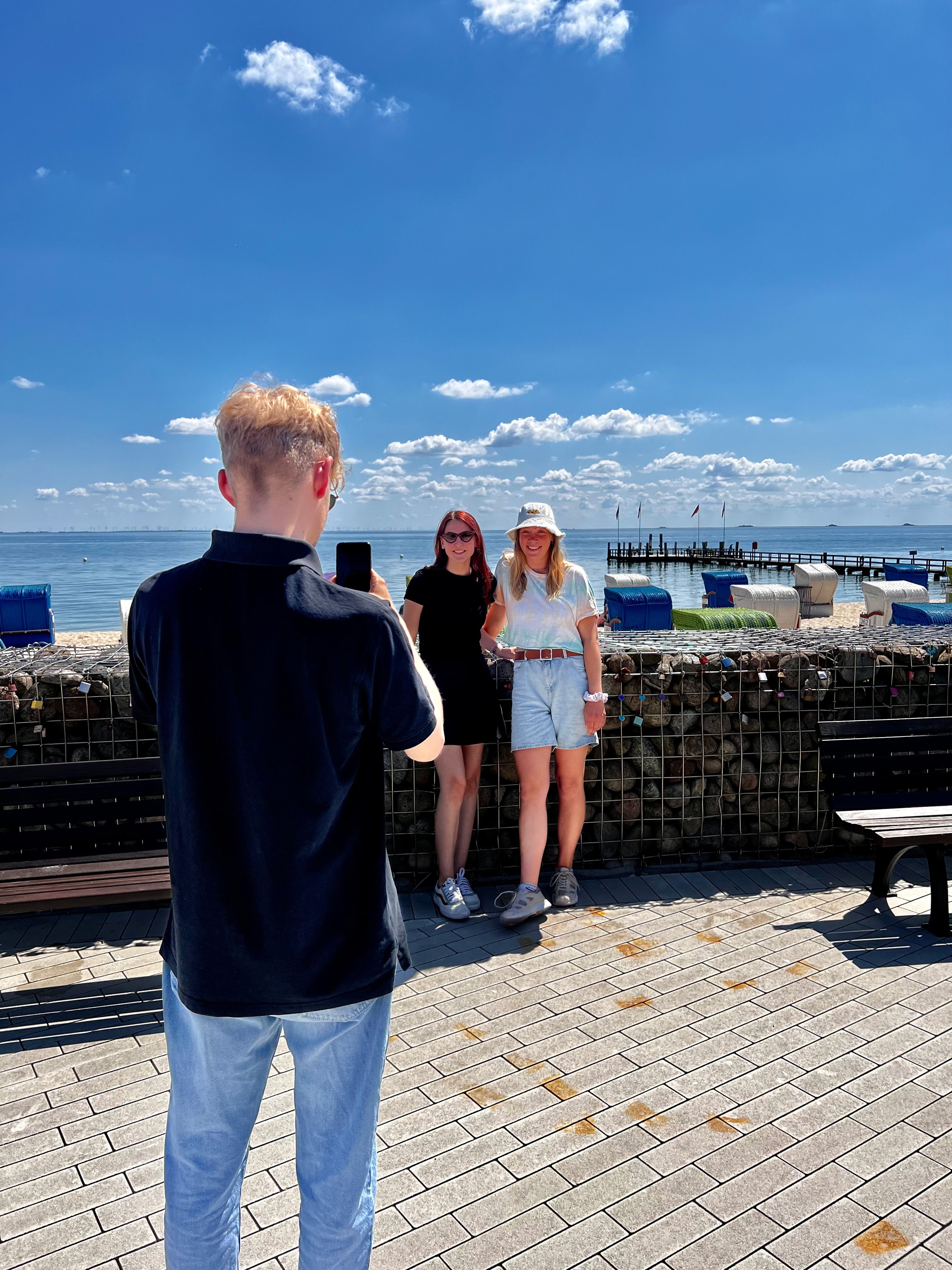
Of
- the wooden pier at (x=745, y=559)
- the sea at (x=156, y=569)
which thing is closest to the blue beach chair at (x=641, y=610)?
the sea at (x=156, y=569)

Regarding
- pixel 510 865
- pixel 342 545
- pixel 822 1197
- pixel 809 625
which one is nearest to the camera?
pixel 342 545

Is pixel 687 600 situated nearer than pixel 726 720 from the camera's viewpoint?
No

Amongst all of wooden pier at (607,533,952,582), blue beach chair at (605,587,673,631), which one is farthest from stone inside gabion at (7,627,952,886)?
wooden pier at (607,533,952,582)

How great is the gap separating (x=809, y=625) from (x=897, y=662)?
25.4 m

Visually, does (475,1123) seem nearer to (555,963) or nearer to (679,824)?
(555,963)

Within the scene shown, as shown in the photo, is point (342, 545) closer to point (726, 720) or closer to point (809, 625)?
point (726, 720)

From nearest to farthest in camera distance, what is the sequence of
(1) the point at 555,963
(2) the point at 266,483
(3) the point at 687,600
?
(2) the point at 266,483
(1) the point at 555,963
(3) the point at 687,600

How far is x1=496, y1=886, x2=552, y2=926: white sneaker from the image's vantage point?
3986 mm

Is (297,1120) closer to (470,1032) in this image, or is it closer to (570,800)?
(470,1032)

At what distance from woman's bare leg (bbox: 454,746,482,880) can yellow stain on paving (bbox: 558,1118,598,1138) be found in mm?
1819

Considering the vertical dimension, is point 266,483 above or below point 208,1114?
above

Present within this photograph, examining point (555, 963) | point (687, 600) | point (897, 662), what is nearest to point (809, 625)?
point (687, 600)

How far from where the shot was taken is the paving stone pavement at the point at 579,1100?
2.16 meters

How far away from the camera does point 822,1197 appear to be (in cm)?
226
